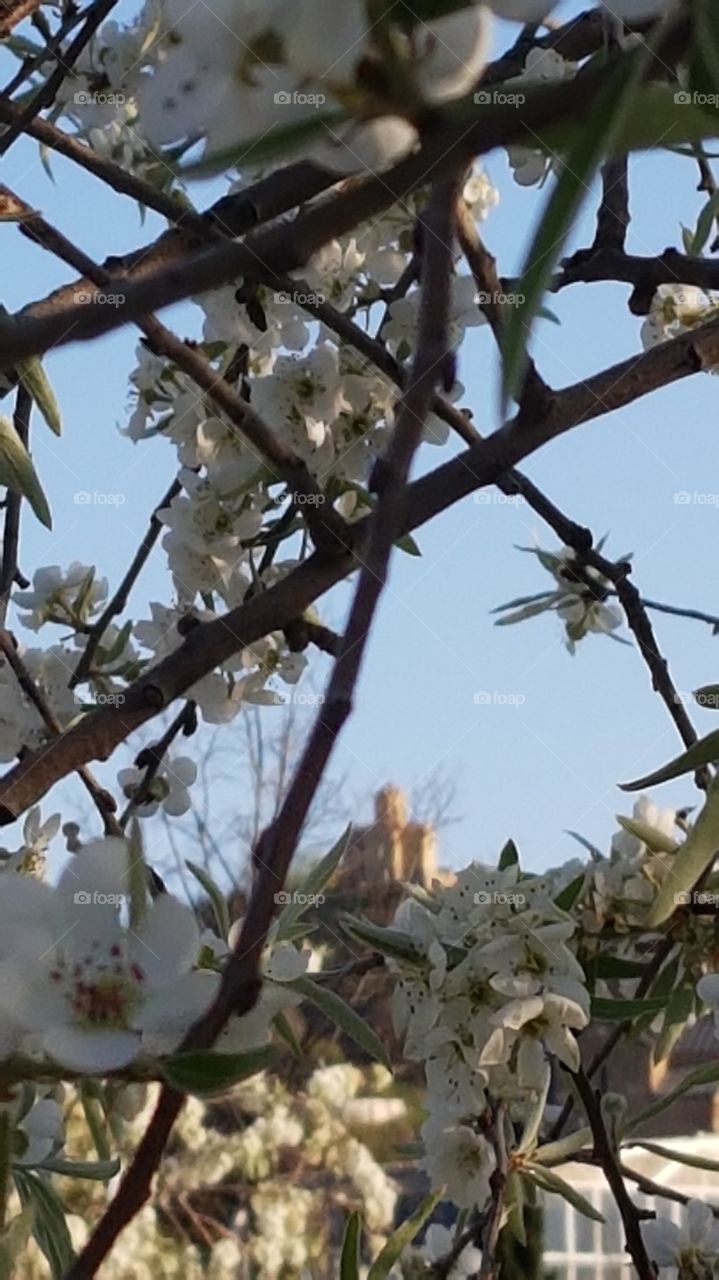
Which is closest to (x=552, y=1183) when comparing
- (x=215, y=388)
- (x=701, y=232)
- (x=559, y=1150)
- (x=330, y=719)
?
(x=559, y=1150)

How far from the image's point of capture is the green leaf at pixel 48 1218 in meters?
0.67

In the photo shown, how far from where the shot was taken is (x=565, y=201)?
12.6 inches

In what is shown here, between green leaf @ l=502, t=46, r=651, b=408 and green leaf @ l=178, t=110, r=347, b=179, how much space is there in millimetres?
48

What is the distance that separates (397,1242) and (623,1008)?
0.16 metres

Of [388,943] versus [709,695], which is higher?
[709,695]

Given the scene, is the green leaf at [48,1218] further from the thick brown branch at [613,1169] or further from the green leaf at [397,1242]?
the thick brown branch at [613,1169]

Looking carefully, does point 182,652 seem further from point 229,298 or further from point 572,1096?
point 229,298

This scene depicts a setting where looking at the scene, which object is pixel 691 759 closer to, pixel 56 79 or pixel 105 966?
pixel 105 966

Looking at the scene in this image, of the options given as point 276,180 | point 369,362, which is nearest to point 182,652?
point 276,180

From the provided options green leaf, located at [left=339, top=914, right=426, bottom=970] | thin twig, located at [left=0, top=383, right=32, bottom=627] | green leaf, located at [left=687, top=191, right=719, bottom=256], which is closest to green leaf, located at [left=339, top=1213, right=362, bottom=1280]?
green leaf, located at [left=339, top=914, right=426, bottom=970]

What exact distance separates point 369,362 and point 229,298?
12cm

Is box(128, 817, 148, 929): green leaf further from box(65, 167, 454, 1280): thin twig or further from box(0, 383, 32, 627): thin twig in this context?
box(0, 383, 32, 627): thin twig

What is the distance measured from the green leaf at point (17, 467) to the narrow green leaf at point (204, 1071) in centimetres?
61

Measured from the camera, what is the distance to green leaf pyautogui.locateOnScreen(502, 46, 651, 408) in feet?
0.97
